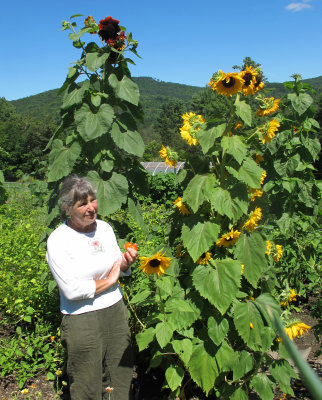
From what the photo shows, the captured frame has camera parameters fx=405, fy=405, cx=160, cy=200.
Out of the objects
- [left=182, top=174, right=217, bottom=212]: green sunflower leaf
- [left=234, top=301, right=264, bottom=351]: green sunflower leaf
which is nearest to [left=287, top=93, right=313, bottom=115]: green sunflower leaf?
[left=182, top=174, right=217, bottom=212]: green sunflower leaf

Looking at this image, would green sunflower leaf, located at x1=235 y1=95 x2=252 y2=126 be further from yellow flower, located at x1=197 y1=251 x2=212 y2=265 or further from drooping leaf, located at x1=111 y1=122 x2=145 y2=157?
drooping leaf, located at x1=111 y1=122 x2=145 y2=157

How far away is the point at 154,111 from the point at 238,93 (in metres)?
99.8

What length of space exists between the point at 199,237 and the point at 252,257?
1.16 ft

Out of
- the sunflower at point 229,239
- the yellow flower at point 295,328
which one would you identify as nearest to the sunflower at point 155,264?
the sunflower at point 229,239

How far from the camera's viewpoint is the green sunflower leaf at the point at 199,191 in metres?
2.31

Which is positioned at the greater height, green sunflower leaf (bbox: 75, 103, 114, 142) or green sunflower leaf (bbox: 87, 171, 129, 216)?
green sunflower leaf (bbox: 75, 103, 114, 142)

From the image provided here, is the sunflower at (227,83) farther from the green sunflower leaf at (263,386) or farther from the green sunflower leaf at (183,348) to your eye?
the green sunflower leaf at (263,386)

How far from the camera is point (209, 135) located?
2.34 m

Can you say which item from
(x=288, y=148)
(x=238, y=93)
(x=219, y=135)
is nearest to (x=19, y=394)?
(x=219, y=135)

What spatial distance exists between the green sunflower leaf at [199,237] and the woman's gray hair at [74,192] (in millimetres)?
640

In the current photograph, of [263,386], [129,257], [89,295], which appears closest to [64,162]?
[129,257]

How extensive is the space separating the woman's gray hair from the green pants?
671 mm

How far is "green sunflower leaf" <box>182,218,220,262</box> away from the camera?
2301 millimetres

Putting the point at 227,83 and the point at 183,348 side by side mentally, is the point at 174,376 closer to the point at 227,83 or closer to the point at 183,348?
the point at 183,348
